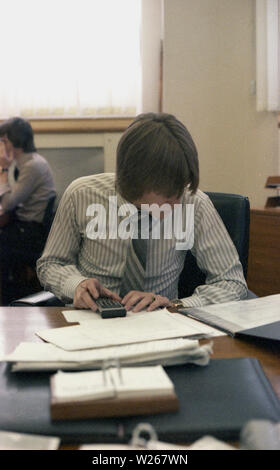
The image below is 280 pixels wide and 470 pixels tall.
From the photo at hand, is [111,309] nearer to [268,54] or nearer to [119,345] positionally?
[119,345]

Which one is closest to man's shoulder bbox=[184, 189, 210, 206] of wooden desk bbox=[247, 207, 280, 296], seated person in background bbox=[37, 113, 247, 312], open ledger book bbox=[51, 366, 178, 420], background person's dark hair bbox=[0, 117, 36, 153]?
seated person in background bbox=[37, 113, 247, 312]

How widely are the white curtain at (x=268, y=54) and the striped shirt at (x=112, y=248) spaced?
5.30 ft

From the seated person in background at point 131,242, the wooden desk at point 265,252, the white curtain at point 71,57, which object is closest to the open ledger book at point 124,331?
the seated person in background at point 131,242

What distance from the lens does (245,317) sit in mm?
1099

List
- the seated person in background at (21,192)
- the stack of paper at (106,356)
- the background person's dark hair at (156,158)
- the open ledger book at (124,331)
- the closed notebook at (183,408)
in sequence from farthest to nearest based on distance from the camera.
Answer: the seated person in background at (21,192) < the background person's dark hair at (156,158) < the open ledger book at (124,331) < the stack of paper at (106,356) < the closed notebook at (183,408)

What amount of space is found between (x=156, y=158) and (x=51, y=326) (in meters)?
0.44

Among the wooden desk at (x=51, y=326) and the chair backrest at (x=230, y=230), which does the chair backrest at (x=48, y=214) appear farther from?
the wooden desk at (x=51, y=326)

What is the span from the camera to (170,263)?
152cm

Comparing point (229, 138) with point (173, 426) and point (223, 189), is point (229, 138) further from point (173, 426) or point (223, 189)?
point (173, 426)

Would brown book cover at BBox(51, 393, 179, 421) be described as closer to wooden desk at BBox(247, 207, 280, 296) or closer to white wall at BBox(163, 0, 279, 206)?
wooden desk at BBox(247, 207, 280, 296)

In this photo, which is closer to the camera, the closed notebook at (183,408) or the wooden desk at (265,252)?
the closed notebook at (183,408)

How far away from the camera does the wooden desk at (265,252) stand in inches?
99.3

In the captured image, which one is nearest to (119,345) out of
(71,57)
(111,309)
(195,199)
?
(111,309)

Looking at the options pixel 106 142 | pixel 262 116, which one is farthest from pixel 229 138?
pixel 106 142
